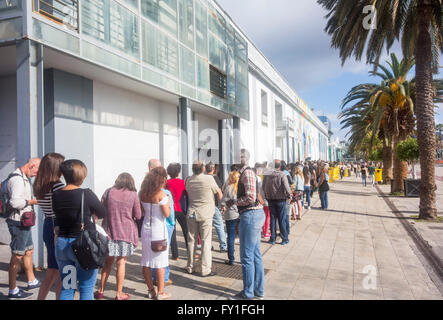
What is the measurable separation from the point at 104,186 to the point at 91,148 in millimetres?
1355

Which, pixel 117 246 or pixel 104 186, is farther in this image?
pixel 104 186

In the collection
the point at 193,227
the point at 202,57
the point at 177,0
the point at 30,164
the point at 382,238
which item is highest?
the point at 177,0

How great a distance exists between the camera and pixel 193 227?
197 inches

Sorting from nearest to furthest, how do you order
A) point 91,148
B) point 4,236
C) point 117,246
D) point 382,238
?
point 117,246
point 4,236
point 382,238
point 91,148

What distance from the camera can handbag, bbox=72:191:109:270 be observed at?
2908 millimetres

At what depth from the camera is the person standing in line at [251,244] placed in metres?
4.07

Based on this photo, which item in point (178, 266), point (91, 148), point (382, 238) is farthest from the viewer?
point (91, 148)

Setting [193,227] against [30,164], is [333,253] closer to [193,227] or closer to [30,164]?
[193,227]

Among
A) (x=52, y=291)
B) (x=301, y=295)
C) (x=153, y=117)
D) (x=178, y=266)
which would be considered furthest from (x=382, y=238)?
(x=153, y=117)

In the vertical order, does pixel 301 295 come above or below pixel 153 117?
below

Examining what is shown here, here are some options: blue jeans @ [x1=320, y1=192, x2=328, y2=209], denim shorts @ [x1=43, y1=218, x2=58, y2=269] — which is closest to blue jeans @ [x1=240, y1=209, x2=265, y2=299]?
denim shorts @ [x1=43, y1=218, x2=58, y2=269]

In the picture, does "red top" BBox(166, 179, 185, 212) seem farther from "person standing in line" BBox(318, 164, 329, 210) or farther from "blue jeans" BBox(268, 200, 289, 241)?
"person standing in line" BBox(318, 164, 329, 210)

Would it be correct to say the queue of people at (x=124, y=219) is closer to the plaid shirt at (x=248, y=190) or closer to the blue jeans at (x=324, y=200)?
the plaid shirt at (x=248, y=190)

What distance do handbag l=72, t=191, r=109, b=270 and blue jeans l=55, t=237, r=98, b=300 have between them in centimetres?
9
